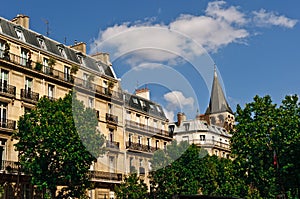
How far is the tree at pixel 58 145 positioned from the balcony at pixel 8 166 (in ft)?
8.21

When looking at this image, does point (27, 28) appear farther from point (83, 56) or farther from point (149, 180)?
point (149, 180)

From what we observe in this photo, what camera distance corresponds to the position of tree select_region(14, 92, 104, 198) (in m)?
33.8

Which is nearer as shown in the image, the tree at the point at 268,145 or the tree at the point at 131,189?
the tree at the point at 268,145

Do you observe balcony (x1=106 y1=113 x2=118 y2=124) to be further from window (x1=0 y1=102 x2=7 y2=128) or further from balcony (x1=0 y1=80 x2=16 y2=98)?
window (x1=0 y1=102 x2=7 y2=128)

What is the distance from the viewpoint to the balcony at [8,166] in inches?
1448

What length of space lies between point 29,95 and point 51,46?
7.29 metres

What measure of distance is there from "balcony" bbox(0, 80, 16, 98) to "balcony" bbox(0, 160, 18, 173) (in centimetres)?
583

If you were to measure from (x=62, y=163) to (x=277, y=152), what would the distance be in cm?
1819

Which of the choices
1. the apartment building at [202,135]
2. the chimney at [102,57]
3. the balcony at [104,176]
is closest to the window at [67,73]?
the chimney at [102,57]

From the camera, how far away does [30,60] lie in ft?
137

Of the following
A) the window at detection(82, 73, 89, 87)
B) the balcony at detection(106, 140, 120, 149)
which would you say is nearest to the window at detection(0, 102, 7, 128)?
the window at detection(82, 73, 89, 87)

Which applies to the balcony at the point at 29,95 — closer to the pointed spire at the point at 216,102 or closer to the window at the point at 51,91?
the window at the point at 51,91

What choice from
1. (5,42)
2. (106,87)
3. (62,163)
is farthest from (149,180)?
(5,42)

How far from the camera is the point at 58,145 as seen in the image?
1328 inches
